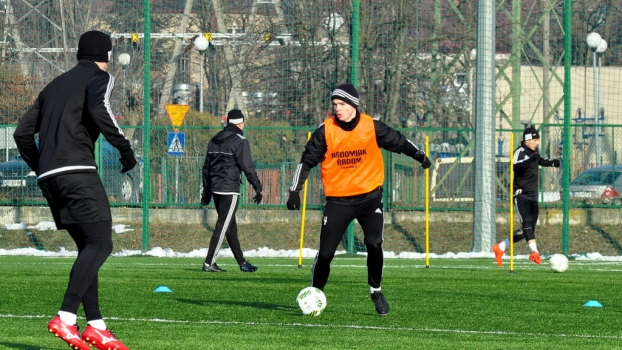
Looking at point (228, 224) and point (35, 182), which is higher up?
point (35, 182)

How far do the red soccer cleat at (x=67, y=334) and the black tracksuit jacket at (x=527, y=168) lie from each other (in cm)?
1110

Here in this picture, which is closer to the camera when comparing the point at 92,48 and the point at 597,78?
the point at 92,48

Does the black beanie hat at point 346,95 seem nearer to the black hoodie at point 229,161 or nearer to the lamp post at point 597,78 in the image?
the black hoodie at point 229,161

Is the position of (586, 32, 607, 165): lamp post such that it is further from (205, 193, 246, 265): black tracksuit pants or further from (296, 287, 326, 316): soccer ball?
(296, 287, 326, 316): soccer ball

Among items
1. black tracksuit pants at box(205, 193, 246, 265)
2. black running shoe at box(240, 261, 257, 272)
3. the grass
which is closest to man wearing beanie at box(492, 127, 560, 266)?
the grass

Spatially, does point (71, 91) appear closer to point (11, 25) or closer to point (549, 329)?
point (549, 329)

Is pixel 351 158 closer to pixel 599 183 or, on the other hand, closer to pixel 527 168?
pixel 527 168

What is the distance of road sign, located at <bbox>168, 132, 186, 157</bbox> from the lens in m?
20.7

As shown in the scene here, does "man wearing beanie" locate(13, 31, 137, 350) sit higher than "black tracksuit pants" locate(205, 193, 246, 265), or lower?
higher

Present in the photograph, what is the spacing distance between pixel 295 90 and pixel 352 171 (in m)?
11.5

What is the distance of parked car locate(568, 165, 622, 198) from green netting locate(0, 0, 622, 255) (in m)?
0.10

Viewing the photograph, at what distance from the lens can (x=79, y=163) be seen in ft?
22.8

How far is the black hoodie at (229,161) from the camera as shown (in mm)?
14695

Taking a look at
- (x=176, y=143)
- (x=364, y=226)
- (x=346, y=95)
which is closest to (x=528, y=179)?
(x=176, y=143)
